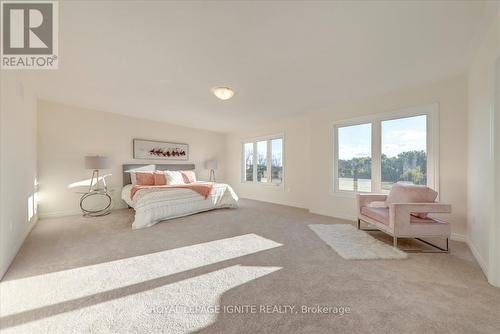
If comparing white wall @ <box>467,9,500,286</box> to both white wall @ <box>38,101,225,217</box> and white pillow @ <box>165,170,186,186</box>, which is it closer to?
white pillow @ <box>165,170,186,186</box>

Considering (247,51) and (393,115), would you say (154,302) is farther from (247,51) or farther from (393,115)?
(393,115)

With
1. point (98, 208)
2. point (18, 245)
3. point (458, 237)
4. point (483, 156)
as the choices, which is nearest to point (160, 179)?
point (98, 208)

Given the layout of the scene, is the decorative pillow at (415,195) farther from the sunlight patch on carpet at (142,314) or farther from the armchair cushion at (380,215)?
the sunlight patch on carpet at (142,314)

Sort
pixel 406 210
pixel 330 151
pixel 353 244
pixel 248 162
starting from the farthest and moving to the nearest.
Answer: pixel 248 162 < pixel 330 151 < pixel 353 244 < pixel 406 210

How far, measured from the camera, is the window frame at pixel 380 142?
9.98 feet

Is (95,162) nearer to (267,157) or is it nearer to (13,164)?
(13,164)

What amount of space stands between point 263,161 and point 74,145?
15.7 feet

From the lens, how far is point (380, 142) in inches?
143

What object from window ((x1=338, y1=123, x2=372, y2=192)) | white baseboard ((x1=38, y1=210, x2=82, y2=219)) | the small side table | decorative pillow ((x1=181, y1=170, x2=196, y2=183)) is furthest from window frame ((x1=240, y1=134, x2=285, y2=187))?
white baseboard ((x1=38, y1=210, x2=82, y2=219))

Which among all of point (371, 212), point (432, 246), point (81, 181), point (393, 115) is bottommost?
point (432, 246)

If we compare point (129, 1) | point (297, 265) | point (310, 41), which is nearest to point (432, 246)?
point (297, 265)

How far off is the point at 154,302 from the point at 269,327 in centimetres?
88

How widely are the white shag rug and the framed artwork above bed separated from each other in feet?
14.6

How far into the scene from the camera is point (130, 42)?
215cm
